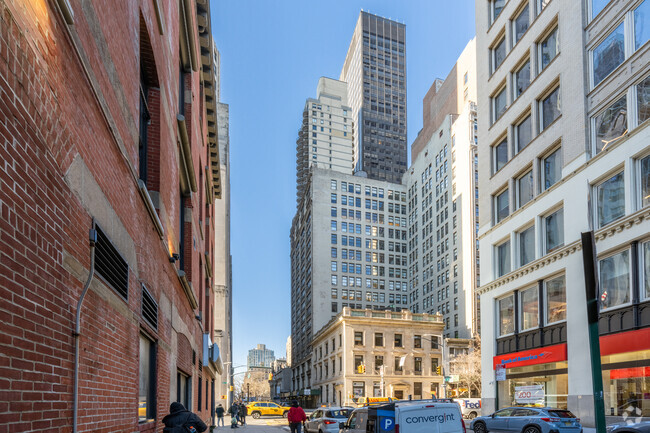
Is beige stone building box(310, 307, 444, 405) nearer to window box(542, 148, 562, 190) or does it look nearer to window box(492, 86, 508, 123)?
window box(492, 86, 508, 123)

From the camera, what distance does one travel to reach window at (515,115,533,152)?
30.7 m

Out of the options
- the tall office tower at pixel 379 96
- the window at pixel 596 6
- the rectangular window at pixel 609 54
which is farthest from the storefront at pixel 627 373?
the tall office tower at pixel 379 96

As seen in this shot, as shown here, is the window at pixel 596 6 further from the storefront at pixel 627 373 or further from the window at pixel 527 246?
the storefront at pixel 627 373

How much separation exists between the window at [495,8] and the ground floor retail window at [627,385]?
896 inches

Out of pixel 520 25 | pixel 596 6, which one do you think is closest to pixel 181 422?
pixel 596 6

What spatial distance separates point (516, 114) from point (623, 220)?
11.4 metres

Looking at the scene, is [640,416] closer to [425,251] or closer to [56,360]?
[56,360]

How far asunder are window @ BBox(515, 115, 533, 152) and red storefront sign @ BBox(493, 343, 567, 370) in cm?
1104

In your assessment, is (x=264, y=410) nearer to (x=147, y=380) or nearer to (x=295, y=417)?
(x=295, y=417)

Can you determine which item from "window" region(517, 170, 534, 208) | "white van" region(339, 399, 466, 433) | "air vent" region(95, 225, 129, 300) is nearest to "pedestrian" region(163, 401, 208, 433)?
"air vent" region(95, 225, 129, 300)

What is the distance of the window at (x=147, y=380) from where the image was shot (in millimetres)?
8909

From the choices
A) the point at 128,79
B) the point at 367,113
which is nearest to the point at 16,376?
the point at 128,79

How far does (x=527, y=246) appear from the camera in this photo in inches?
1195

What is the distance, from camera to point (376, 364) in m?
72.4
